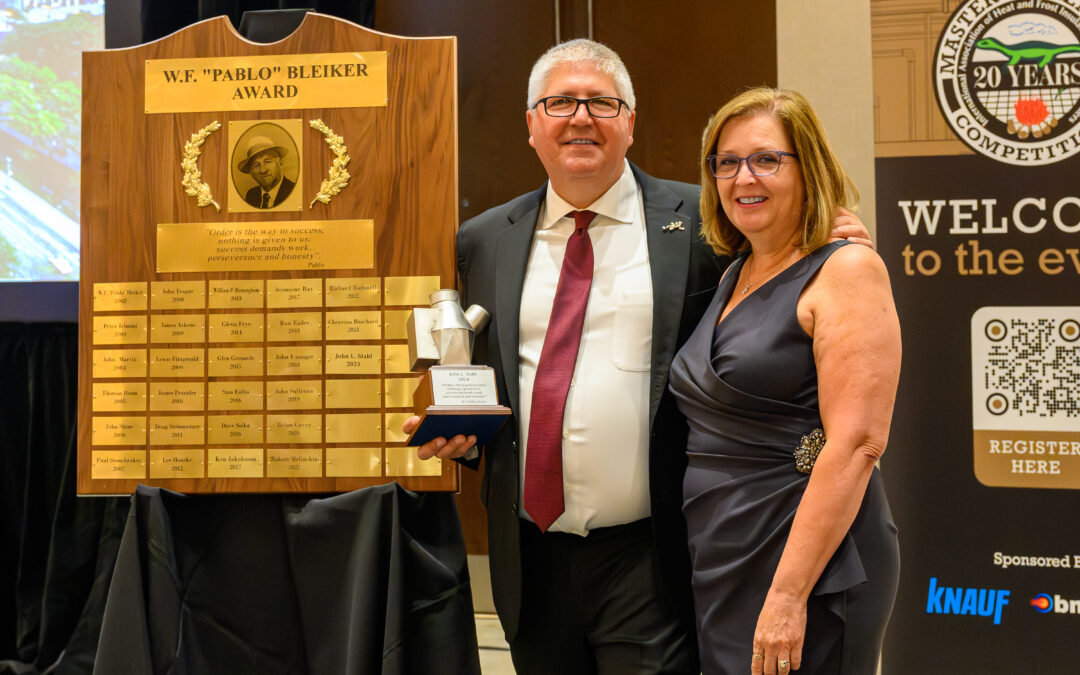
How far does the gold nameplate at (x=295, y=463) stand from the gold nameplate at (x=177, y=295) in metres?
0.42

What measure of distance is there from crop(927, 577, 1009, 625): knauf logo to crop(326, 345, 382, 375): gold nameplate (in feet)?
6.42

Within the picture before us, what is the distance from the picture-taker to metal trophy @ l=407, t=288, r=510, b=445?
1844 mm

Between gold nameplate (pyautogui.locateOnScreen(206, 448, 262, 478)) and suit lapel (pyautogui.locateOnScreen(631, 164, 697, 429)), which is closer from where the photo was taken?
suit lapel (pyautogui.locateOnScreen(631, 164, 697, 429))

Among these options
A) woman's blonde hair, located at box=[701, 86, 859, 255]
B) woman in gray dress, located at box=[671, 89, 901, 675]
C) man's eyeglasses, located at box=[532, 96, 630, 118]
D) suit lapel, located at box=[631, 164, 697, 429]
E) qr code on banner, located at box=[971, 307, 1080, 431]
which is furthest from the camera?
qr code on banner, located at box=[971, 307, 1080, 431]

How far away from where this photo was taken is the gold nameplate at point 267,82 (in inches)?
87.8

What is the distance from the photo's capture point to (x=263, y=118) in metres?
2.24

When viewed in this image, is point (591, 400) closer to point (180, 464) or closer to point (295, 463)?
point (295, 463)

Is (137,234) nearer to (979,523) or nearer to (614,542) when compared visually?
(614,542)

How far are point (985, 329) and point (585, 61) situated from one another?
1698 millimetres

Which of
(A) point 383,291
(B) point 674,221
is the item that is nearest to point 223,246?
(A) point 383,291

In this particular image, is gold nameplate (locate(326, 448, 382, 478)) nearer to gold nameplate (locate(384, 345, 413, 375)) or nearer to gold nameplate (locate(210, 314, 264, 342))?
gold nameplate (locate(384, 345, 413, 375))

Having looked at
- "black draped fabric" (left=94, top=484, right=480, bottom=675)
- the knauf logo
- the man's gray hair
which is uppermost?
the man's gray hair

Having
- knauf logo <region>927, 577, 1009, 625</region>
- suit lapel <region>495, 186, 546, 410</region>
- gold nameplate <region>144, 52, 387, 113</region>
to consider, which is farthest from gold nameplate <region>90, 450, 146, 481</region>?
knauf logo <region>927, 577, 1009, 625</region>

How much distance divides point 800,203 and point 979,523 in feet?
5.60
